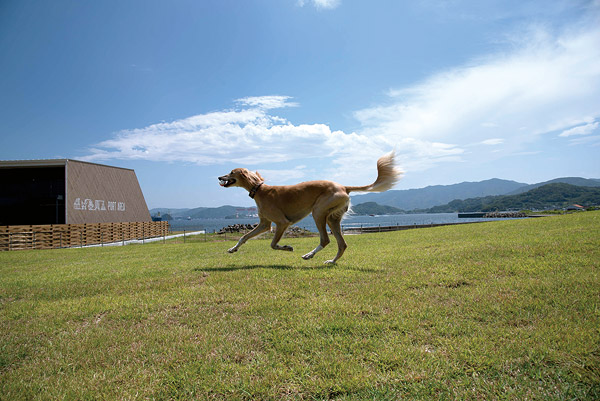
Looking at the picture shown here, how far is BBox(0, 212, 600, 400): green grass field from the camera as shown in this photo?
8.50 ft

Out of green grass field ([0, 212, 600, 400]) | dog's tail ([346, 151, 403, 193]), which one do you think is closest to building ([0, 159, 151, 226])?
green grass field ([0, 212, 600, 400])

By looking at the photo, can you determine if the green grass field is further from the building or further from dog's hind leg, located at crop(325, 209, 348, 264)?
the building

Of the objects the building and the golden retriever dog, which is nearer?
the golden retriever dog

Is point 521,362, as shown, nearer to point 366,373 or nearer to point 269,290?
point 366,373

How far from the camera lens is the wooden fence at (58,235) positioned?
85.2 ft

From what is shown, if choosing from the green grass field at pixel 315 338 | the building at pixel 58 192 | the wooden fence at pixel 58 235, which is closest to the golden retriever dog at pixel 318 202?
the green grass field at pixel 315 338

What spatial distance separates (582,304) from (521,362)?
6.25 ft

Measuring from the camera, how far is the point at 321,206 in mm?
7559

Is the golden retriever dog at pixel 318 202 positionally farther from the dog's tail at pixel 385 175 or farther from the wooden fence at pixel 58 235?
the wooden fence at pixel 58 235

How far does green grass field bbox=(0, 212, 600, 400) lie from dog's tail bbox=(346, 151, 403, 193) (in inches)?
102

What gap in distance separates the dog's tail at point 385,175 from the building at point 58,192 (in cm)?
3585

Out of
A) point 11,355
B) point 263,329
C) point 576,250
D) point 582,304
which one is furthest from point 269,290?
point 576,250

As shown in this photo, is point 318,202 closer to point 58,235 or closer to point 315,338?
point 315,338

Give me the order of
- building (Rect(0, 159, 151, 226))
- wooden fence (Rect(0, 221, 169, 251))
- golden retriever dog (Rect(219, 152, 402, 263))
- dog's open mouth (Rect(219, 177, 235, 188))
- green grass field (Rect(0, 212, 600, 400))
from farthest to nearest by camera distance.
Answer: building (Rect(0, 159, 151, 226)), wooden fence (Rect(0, 221, 169, 251)), dog's open mouth (Rect(219, 177, 235, 188)), golden retriever dog (Rect(219, 152, 402, 263)), green grass field (Rect(0, 212, 600, 400))
